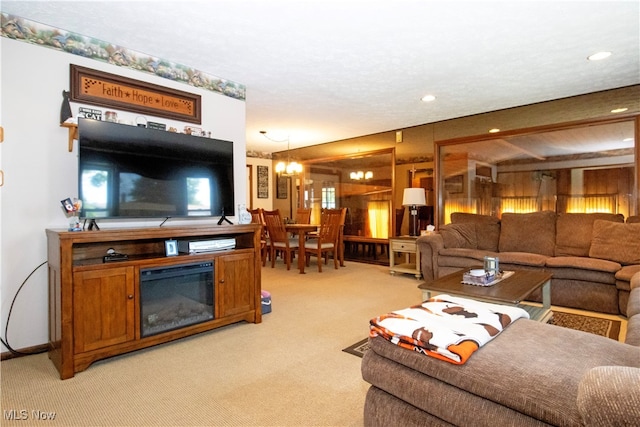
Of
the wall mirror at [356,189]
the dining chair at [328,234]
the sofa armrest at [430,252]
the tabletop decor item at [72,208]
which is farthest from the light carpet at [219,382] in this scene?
the wall mirror at [356,189]

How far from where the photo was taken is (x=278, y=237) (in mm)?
5590

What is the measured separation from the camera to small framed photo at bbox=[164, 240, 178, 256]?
8.58 feet

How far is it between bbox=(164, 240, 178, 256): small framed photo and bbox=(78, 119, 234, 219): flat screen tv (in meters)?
0.24

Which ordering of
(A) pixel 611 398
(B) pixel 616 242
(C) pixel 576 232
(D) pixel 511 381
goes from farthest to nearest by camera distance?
(C) pixel 576 232, (B) pixel 616 242, (D) pixel 511 381, (A) pixel 611 398

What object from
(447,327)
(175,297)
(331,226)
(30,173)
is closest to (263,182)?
(331,226)

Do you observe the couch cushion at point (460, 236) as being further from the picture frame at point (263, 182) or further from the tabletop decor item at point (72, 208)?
the picture frame at point (263, 182)

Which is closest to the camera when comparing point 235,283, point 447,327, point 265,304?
point 447,327

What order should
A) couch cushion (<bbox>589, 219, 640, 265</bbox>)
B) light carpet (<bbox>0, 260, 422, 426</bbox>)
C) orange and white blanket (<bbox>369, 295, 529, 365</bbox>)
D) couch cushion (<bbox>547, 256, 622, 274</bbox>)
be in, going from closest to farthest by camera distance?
orange and white blanket (<bbox>369, 295, 529, 365</bbox>)
light carpet (<bbox>0, 260, 422, 426</bbox>)
couch cushion (<bbox>547, 256, 622, 274</bbox>)
couch cushion (<bbox>589, 219, 640, 265</bbox>)

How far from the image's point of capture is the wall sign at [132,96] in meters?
2.61

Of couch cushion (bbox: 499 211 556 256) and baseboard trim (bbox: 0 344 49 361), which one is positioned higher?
couch cushion (bbox: 499 211 556 256)

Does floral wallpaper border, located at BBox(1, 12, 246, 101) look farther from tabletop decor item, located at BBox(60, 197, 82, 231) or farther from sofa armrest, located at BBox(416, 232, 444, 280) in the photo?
sofa armrest, located at BBox(416, 232, 444, 280)

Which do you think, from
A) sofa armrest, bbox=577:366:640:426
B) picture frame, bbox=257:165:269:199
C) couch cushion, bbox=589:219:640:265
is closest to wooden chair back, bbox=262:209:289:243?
picture frame, bbox=257:165:269:199

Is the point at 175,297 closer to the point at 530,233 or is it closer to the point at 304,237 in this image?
the point at 304,237

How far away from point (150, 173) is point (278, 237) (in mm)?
3069
